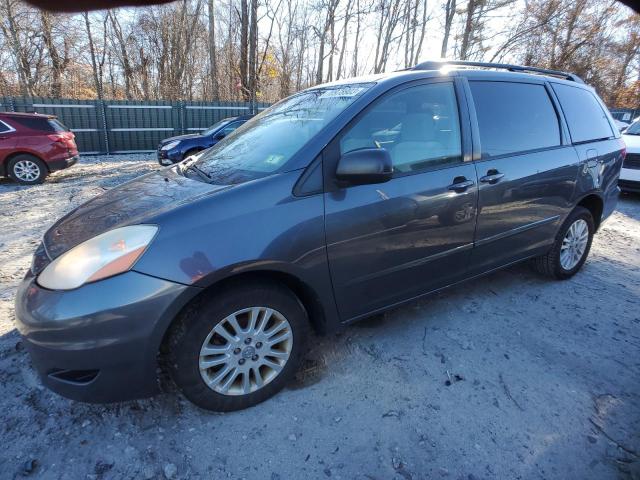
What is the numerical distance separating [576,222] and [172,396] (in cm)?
370

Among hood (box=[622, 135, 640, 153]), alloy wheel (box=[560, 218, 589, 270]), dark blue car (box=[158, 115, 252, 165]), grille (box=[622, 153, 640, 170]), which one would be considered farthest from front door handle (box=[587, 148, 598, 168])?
dark blue car (box=[158, 115, 252, 165])

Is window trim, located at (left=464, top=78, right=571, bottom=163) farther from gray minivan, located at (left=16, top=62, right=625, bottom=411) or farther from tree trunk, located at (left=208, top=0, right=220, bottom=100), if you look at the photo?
tree trunk, located at (left=208, top=0, right=220, bottom=100)

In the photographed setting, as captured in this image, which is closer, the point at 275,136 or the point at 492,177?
the point at 275,136

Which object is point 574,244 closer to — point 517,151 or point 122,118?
point 517,151

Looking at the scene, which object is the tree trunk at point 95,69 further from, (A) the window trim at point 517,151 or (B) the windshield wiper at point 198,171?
(A) the window trim at point 517,151

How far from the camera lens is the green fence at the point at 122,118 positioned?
1252 cm

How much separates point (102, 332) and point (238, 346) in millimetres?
654

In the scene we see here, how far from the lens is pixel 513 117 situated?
2996 mm

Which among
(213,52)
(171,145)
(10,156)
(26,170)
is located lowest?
(26,170)

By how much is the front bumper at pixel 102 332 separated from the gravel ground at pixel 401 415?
34cm

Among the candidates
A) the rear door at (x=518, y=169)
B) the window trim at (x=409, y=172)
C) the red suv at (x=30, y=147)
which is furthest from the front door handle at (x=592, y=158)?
the red suv at (x=30, y=147)

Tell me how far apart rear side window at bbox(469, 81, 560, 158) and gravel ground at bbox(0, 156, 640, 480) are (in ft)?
4.43

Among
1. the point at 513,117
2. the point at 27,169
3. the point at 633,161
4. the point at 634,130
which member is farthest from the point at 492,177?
the point at 27,169

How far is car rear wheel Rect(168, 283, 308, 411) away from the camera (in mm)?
1925
